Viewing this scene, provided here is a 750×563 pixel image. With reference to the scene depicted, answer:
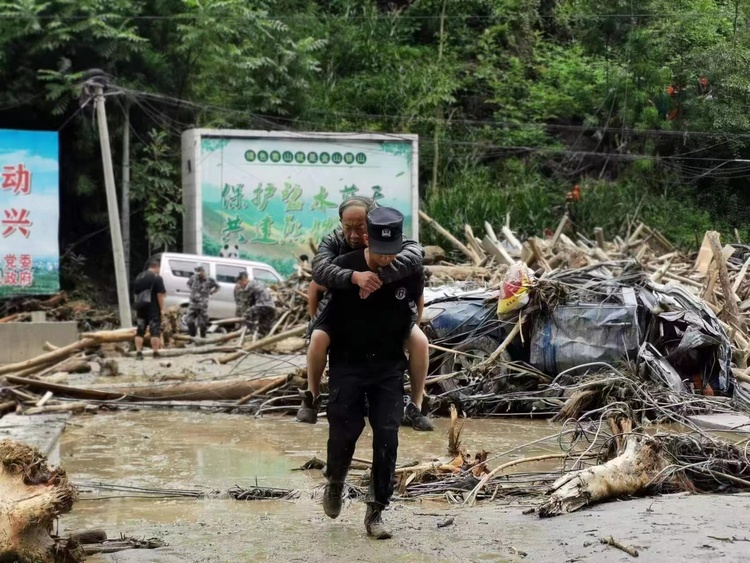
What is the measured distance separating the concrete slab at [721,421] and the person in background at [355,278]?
4.70 meters

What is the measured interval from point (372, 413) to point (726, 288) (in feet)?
31.1

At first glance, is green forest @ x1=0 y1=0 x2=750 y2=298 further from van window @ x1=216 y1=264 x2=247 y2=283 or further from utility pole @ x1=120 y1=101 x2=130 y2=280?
van window @ x1=216 y1=264 x2=247 y2=283

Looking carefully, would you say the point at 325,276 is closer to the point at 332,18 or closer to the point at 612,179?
the point at 612,179

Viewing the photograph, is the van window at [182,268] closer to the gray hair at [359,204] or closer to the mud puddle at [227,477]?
the mud puddle at [227,477]

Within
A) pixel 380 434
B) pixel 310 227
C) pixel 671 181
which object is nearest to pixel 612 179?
pixel 671 181

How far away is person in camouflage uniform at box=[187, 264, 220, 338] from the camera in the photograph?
2164 cm

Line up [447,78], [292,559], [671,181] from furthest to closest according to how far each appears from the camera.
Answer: [447,78]
[671,181]
[292,559]

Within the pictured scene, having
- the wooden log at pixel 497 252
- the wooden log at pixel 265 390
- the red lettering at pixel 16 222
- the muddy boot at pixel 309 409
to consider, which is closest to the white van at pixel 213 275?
the red lettering at pixel 16 222

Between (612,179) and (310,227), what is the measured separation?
10.6 m

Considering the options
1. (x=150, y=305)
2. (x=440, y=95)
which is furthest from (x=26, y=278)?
(x=440, y=95)

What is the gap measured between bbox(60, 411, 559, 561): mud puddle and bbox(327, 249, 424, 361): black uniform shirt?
105 cm

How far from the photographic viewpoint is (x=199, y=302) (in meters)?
21.6

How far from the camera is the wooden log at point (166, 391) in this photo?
12688 millimetres

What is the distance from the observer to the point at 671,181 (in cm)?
2920
